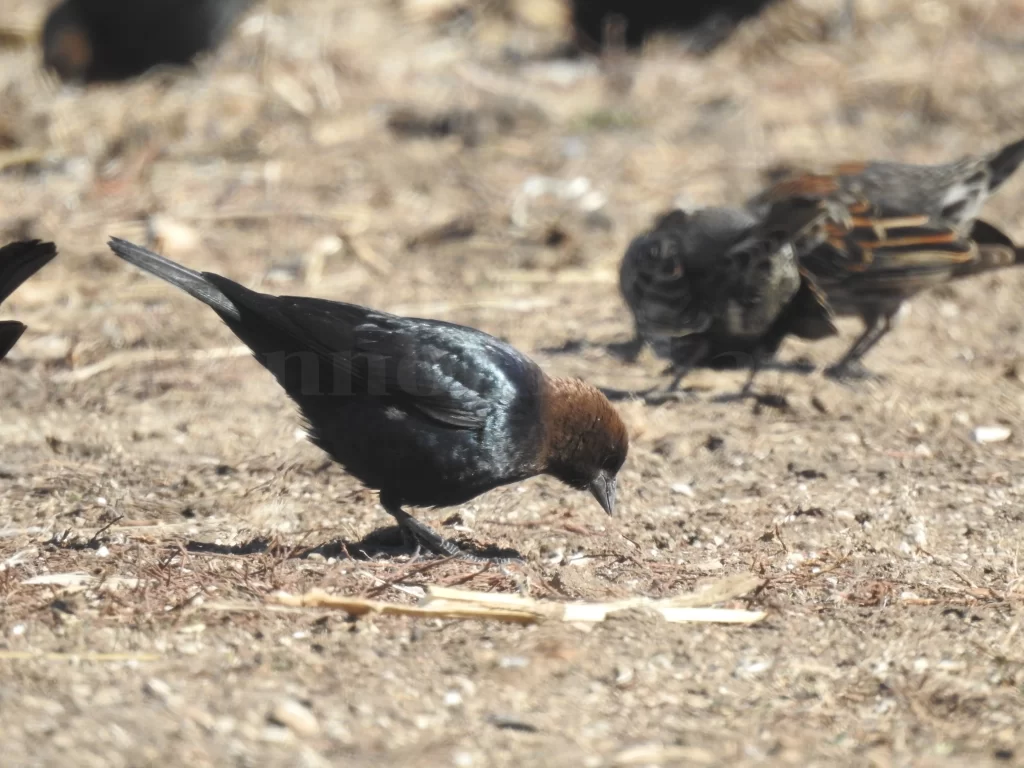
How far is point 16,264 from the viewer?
4.66m

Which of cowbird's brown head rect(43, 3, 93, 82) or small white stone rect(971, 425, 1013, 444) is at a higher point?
A: cowbird's brown head rect(43, 3, 93, 82)

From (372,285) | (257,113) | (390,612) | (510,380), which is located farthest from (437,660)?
(257,113)

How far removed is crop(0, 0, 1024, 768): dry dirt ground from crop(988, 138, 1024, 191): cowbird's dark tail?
36.4 inches

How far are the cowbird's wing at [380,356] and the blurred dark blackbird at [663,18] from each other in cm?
825

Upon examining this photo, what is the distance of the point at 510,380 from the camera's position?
5094mm

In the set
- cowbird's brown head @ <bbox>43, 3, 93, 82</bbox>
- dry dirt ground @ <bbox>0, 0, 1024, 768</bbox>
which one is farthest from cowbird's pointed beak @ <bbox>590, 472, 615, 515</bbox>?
cowbird's brown head @ <bbox>43, 3, 93, 82</bbox>

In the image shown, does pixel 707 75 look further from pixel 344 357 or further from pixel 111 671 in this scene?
pixel 111 671

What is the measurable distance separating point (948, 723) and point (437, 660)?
1465mm

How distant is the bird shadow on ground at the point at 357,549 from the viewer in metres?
4.98

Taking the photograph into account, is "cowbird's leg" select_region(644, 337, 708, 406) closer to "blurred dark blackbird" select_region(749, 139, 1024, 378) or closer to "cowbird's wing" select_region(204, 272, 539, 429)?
"blurred dark blackbird" select_region(749, 139, 1024, 378)

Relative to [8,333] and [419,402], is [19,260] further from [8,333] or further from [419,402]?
[419,402]

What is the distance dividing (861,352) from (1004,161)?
1.45 meters

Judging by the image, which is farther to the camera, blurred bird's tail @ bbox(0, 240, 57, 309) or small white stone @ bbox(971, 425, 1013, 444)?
small white stone @ bbox(971, 425, 1013, 444)

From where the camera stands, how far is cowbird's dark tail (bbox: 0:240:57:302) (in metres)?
4.64
